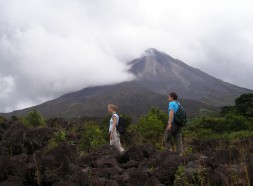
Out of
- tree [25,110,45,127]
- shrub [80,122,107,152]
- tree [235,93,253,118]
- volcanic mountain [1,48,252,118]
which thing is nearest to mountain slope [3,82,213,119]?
volcanic mountain [1,48,252,118]

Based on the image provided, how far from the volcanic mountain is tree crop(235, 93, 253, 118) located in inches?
3495

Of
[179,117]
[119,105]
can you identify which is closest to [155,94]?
[119,105]

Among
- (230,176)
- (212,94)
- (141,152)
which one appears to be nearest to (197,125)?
(141,152)

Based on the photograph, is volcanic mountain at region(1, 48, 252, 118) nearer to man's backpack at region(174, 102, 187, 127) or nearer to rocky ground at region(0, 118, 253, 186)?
man's backpack at region(174, 102, 187, 127)

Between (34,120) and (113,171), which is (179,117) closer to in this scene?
(113,171)

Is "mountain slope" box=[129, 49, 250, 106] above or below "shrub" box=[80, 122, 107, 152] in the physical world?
above

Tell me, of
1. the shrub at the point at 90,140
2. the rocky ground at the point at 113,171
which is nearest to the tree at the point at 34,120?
the shrub at the point at 90,140

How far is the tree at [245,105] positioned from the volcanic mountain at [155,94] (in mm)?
88774

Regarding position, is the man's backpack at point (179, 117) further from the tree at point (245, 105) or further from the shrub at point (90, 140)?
the tree at point (245, 105)

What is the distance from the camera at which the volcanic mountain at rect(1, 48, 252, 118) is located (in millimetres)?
128000

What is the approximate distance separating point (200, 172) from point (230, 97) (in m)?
139

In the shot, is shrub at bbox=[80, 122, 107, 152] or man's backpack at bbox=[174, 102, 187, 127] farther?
shrub at bbox=[80, 122, 107, 152]

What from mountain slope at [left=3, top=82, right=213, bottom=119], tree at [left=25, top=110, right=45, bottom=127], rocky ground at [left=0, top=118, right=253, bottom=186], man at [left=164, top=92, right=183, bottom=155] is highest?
mountain slope at [left=3, top=82, right=213, bottom=119]

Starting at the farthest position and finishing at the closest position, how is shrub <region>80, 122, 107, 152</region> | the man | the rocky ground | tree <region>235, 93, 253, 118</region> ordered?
tree <region>235, 93, 253, 118</region>
shrub <region>80, 122, 107, 152</region>
the man
the rocky ground
